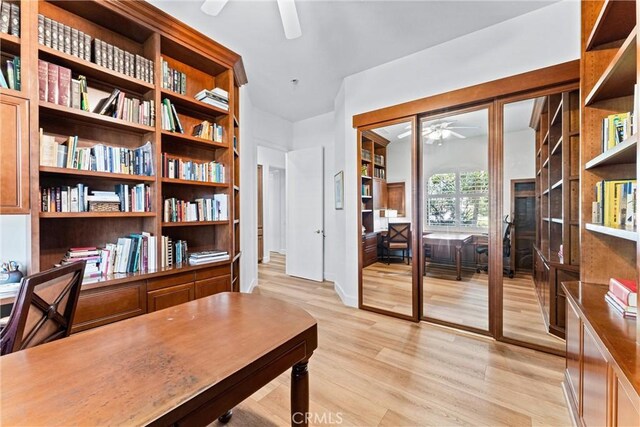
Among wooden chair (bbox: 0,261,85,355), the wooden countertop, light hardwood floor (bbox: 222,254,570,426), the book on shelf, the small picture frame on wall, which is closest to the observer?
the wooden countertop

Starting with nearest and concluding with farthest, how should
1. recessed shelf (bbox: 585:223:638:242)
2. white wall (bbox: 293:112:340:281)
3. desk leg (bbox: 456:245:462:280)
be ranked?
recessed shelf (bbox: 585:223:638:242) < desk leg (bbox: 456:245:462:280) < white wall (bbox: 293:112:340:281)

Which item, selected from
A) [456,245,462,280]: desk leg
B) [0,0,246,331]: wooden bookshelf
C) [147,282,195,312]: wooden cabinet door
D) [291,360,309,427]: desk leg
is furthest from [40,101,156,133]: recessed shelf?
[456,245,462,280]: desk leg

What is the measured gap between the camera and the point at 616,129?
60.1 inches

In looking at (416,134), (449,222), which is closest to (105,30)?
(416,134)

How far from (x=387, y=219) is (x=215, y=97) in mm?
2474

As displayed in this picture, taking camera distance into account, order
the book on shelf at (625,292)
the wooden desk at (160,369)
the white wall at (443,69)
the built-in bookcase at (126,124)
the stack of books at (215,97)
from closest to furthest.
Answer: the wooden desk at (160,369) → the book on shelf at (625,292) → the built-in bookcase at (126,124) → the white wall at (443,69) → the stack of books at (215,97)

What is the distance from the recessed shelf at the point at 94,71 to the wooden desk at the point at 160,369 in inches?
73.3

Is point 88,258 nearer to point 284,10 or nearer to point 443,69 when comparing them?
Result: point 284,10

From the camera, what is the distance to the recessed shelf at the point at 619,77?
122cm

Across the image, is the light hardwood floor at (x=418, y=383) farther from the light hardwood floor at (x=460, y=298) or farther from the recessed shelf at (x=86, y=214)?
the recessed shelf at (x=86, y=214)

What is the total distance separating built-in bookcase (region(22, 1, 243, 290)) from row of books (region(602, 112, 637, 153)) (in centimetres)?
288

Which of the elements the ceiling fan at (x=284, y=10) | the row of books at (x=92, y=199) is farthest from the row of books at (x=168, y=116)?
the ceiling fan at (x=284, y=10)

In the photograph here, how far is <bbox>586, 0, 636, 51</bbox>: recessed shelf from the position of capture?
138 centimetres

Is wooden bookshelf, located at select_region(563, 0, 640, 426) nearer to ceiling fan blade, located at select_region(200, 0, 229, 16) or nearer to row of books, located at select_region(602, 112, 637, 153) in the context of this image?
row of books, located at select_region(602, 112, 637, 153)
